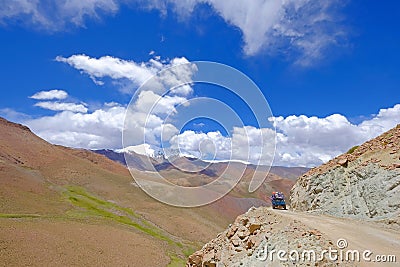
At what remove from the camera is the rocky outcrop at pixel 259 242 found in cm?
1333

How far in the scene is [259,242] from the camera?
16.5m

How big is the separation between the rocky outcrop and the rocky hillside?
7.07 meters

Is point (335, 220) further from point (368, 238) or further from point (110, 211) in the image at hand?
point (110, 211)

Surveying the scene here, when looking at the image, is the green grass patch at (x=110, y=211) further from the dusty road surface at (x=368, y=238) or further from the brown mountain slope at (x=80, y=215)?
the dusty road surface at (x=368, y=238)

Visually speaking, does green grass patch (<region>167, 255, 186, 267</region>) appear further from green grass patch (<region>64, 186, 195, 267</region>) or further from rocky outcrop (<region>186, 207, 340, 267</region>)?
rocky outcrop (<region>186, 207, 340, 267</region>)

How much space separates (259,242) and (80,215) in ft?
226

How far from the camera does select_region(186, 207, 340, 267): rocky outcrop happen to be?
13328mm

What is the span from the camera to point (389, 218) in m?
18.9

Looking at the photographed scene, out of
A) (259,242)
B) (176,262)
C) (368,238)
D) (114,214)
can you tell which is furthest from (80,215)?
(368,238)

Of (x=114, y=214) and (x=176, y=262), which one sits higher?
(x=114, y=214)

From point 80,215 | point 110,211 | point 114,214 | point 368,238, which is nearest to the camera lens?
point 368,238

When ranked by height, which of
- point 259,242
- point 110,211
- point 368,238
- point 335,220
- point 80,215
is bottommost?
point 259,242

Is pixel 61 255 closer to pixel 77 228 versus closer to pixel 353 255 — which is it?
pixel 77 228

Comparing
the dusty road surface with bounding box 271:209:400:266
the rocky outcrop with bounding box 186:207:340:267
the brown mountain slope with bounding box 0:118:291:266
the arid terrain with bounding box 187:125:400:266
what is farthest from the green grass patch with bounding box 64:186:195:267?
the dusty road surface with bounding box 271:209:400:266
